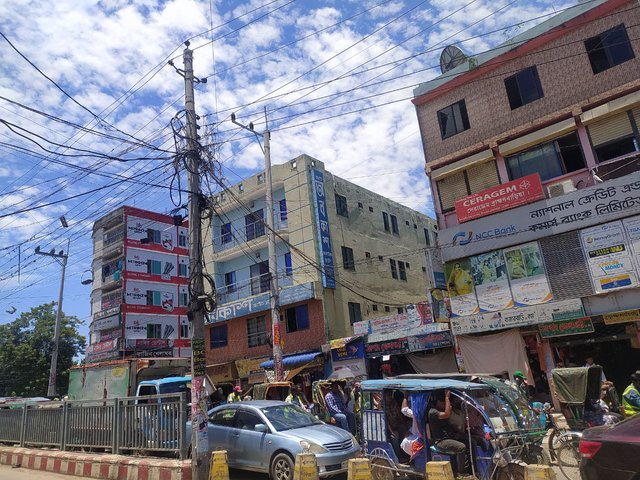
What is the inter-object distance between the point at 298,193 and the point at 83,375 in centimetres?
1430

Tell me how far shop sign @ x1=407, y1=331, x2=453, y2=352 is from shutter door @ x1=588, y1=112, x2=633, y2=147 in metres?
9.10

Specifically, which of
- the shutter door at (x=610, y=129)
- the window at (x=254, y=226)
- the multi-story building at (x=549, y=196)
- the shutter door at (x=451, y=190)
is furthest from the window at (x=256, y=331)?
the shutter door at (x=610, y=129)

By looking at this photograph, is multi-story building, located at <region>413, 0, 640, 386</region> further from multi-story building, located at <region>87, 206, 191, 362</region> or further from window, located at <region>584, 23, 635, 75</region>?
multi-story building, located at <region>87, 206, 191, 362</region>

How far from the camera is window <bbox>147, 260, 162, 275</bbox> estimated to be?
46031 mm

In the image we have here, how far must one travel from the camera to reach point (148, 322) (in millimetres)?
44344

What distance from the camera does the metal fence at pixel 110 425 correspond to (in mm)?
9508

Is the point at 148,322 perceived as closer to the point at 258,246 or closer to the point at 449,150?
the point at 258,246

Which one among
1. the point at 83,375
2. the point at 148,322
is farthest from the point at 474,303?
the point at 148,322

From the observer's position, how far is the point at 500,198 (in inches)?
716

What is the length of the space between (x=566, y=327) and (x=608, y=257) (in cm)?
269

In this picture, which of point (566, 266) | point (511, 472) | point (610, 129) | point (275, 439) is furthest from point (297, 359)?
point (511, 472)

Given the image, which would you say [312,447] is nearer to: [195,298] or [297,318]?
[195,298]

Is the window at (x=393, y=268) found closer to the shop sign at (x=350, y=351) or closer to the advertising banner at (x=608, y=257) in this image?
the shop sign at (x=350, y=351)

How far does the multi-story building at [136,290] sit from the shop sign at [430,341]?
2913cm
